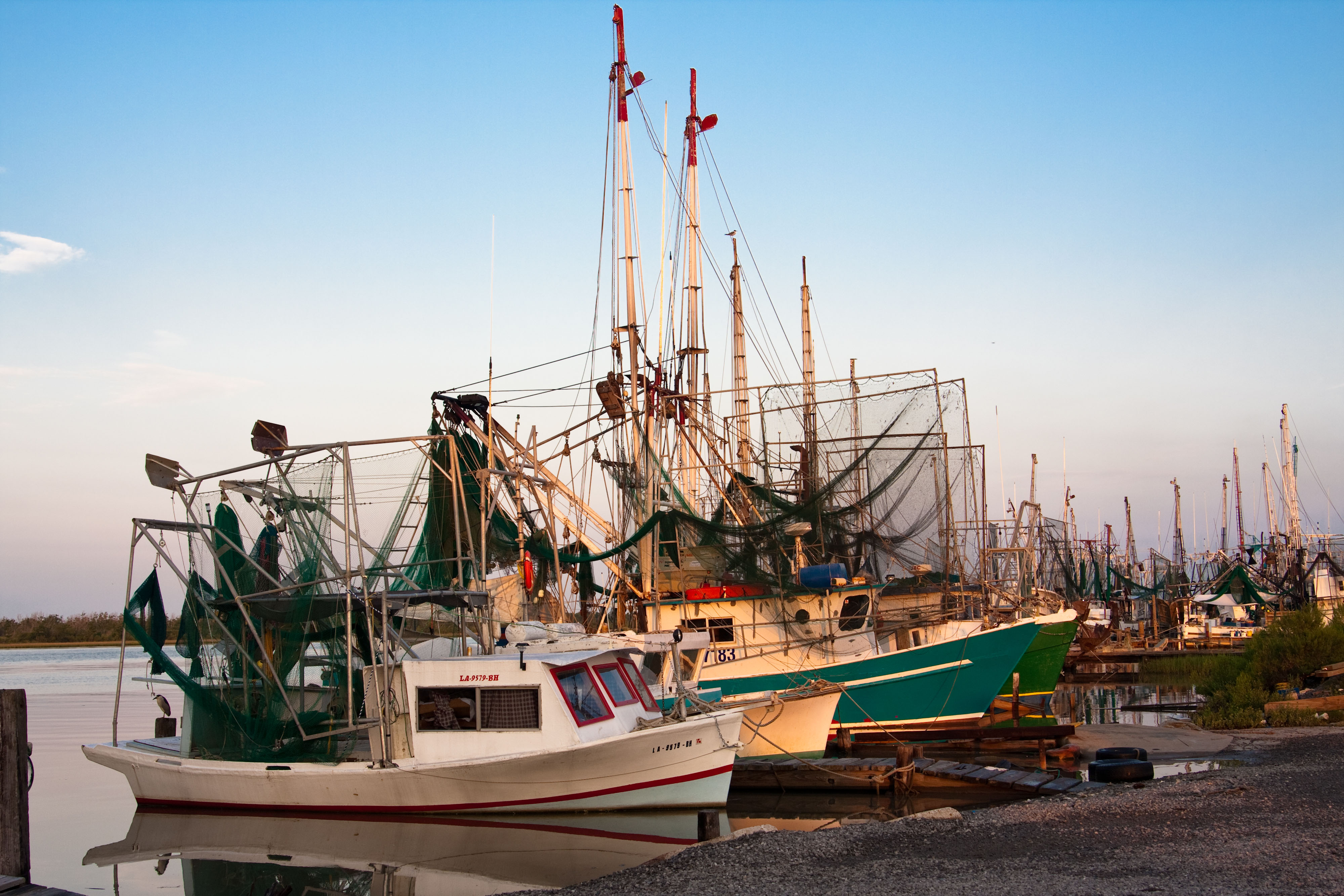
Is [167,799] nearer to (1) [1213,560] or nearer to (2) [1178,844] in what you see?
(2) [1178,844]

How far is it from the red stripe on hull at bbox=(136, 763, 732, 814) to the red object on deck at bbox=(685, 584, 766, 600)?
574 cm

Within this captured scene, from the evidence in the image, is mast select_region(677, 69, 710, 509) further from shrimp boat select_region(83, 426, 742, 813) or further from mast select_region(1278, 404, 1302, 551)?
mast select_region(1278, 404, 1302, 551)

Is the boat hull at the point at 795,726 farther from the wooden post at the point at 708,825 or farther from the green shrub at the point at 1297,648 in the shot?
the green shrub at the point at 1297,648

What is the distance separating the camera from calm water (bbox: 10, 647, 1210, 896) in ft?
38.8

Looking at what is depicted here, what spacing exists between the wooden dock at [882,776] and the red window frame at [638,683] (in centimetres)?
174

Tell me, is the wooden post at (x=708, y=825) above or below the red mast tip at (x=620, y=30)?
below

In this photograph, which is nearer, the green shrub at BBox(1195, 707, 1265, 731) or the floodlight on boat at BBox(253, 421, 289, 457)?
the floodlight on boat at BBox(253, 421, 289, 457)

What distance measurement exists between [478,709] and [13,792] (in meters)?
5.65

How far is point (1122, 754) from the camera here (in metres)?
15.3

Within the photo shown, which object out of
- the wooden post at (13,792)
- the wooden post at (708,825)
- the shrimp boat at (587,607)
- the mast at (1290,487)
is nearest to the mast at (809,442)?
the shrimp boat at (587,607)

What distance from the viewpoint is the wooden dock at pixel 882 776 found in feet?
47.2

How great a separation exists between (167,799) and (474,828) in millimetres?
5155

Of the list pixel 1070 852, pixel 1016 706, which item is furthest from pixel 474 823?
pixel 1016 706

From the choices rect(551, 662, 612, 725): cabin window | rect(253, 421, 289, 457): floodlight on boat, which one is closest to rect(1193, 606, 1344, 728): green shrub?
rect(551, 662, 612, 725): cabin window
